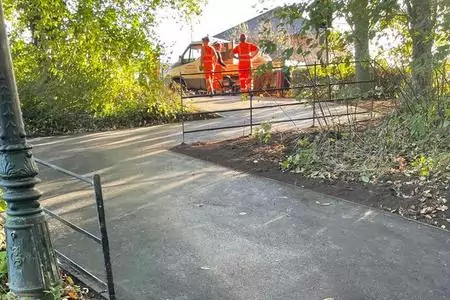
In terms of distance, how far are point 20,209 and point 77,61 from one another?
9.71 metres

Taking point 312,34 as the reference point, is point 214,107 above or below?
below

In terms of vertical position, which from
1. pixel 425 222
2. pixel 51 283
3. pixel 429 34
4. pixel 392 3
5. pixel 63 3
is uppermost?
pixel 63 3

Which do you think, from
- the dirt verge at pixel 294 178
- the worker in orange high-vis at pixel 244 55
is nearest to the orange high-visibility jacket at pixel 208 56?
the worker in orange high-vis at pixel 244 55

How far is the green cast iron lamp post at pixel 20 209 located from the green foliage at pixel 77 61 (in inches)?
368

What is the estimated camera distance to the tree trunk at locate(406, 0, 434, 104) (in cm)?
634

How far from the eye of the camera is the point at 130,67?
12938 millimetres

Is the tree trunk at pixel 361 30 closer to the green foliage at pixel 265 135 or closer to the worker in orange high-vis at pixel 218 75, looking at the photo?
the green foliage at pixel 265 135

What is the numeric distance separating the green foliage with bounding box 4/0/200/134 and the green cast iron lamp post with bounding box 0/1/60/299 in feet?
30.7

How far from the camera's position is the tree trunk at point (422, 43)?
6344 millimetres

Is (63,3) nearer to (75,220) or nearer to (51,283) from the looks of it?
(75,220)

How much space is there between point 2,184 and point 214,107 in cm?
1227

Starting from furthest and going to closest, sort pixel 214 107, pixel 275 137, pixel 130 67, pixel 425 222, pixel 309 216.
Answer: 1. pixel 214 107
2. pixel 130 67
3. pixel 275 137
4. pixel 309 216
5. pixel 425 222

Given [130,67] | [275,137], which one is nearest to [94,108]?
[130,67]

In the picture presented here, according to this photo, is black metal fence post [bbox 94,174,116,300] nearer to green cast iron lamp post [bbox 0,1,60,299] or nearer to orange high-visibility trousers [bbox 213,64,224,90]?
green cast iron lamp post [bbox 0,1,60,299]
